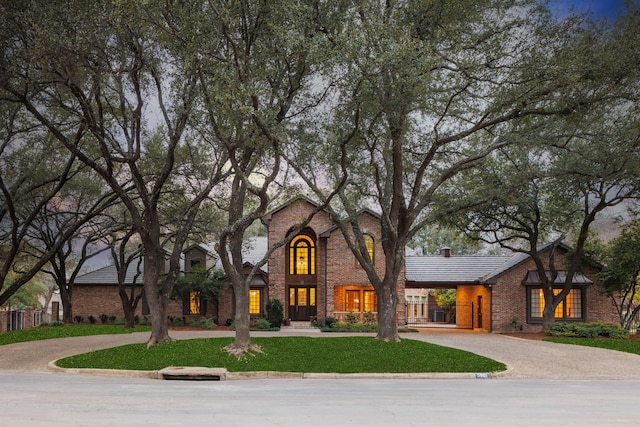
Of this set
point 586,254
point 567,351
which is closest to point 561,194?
point 586,254

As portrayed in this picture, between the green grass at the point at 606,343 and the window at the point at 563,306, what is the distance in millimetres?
6239

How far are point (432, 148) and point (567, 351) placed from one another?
9.22 meters

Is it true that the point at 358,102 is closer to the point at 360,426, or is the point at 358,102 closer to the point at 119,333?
the point at 360,426

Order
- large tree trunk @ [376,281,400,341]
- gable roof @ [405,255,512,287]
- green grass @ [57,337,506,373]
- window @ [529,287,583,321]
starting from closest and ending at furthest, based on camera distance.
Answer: green grass @ [57,337,506,373]
large tree trunk @ [376,281,400,341]
window @ [529,287,583,321]
gable roof @ [405,255,512,287]

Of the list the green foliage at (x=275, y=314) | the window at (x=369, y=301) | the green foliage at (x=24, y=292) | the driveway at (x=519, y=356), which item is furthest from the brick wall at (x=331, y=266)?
the green foliage at (x=24, y=292)

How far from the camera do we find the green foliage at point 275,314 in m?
35.3

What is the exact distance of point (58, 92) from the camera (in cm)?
2320

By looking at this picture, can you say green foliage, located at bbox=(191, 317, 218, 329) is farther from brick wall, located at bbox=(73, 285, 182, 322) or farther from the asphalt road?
the asphalt road

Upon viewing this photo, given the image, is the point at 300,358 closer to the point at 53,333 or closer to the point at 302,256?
the point at 53,333

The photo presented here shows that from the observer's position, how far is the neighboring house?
35.5 m

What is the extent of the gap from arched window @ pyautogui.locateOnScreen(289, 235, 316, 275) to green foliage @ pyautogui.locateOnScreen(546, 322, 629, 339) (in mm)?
14322

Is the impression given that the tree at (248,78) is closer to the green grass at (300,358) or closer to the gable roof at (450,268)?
the green grass at (300,358)

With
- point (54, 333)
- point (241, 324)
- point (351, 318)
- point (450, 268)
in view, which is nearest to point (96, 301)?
point (54, 333)

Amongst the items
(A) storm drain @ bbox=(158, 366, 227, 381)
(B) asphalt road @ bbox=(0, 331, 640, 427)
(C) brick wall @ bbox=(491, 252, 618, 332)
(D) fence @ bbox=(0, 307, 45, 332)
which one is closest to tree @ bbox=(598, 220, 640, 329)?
(C) brick wall @ bbox=(491, 252, 618, 332)
